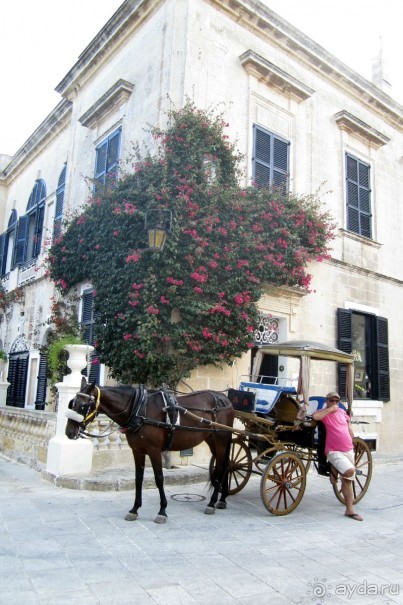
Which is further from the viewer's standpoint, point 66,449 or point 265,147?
point 265,147

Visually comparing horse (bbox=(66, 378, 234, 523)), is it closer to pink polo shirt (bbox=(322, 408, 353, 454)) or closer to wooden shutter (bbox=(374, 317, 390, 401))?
pink polo shirt (bbox=(322, 408, 353, 454))

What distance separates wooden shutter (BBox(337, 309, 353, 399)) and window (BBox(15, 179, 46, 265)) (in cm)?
909

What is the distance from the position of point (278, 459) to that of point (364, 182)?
10000 millimetres

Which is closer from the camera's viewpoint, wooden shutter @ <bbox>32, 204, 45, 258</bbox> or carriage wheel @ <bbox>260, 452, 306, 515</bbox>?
carriage wheel @ <bbox>260, 452, 306, 515</bbox>

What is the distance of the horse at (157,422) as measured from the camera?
18.2ft

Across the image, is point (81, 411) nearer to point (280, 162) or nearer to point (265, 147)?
point (265, 147)

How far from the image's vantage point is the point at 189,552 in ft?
15.5

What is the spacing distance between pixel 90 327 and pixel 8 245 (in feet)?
31.0

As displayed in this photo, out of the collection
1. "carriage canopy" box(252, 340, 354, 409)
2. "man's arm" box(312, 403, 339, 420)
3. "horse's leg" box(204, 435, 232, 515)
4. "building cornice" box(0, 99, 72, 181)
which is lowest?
"horse's leg" box(204, 435, 232, 515)

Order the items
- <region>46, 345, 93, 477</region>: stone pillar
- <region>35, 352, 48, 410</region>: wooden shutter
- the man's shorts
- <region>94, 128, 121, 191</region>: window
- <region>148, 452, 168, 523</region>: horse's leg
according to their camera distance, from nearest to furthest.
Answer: <region>148, 452, 168, 523</region>: horse's leg < the man's shorts < <region>46, 345, 93, 477</region>: stone pillar < <region>94, 128, 121, 191</region>: window < <region>35, 352, 48, 410</region>: wooden shutter

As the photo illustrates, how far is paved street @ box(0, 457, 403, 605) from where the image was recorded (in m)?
3.83

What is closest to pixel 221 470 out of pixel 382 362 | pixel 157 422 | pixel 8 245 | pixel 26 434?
pixel 157 422

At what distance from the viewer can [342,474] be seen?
6363mm

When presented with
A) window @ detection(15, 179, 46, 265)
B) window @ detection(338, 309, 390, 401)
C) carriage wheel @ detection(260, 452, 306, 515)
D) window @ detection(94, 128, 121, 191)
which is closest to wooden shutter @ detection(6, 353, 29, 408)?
window @ detection(15, 179, 46, 265)
